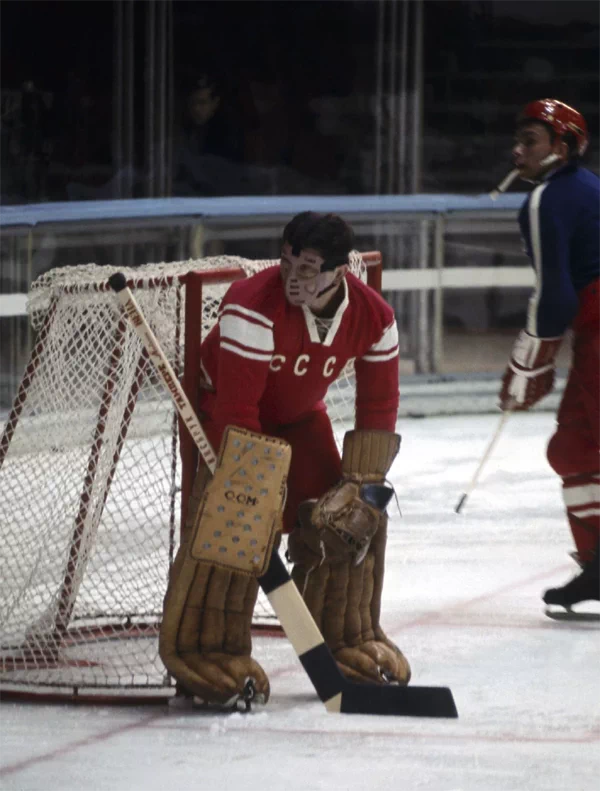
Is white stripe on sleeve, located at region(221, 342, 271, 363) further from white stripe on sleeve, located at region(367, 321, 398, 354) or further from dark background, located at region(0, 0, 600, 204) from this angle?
dark background, located at region(0, 0, 600, 204)

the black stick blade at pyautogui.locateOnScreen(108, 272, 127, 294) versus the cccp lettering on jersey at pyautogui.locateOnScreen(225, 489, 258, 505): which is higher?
the black stick blade at pyautogui.locateOnScreen(108, 272, 127, 294)

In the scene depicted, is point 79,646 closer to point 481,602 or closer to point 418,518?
point 481,602

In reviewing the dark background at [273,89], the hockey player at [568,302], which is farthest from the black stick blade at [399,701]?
the dark background at [273,89]

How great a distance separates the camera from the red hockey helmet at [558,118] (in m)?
4.87

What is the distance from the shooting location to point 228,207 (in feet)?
28.6

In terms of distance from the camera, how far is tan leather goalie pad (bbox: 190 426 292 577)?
3729mm

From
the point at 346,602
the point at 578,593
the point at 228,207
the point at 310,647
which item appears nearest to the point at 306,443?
the point at 346,602

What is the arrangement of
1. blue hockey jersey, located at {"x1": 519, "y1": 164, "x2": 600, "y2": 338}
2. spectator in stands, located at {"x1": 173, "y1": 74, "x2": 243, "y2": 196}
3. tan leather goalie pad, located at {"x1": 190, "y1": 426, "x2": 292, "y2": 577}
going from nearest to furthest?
1. tan leather goalie pad, located at {"x1": 190, "y1": 426, "x2": 292, "y2": 577}
2. blue hockey jersey, located at {"x1": 519, "y1": 164, "x2": 600, "y2": 338}
3. spectator in stands, located at {"x1": 173, "y1": 74, "x2": 243, "y2": 196}

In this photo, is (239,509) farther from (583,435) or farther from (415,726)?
(583,435)

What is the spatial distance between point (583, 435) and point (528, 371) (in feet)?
0.78

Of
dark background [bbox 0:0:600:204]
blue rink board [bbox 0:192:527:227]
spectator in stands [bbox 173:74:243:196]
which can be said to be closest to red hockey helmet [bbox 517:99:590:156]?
blue rink board [bbox 0:192:527:227]

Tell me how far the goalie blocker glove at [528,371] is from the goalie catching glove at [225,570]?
4.37 ft

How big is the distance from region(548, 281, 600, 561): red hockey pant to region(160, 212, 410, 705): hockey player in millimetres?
926

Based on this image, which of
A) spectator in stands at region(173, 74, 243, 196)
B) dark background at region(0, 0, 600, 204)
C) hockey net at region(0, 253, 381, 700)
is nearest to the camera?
hockey net at region(0, 253, 381, 700)
